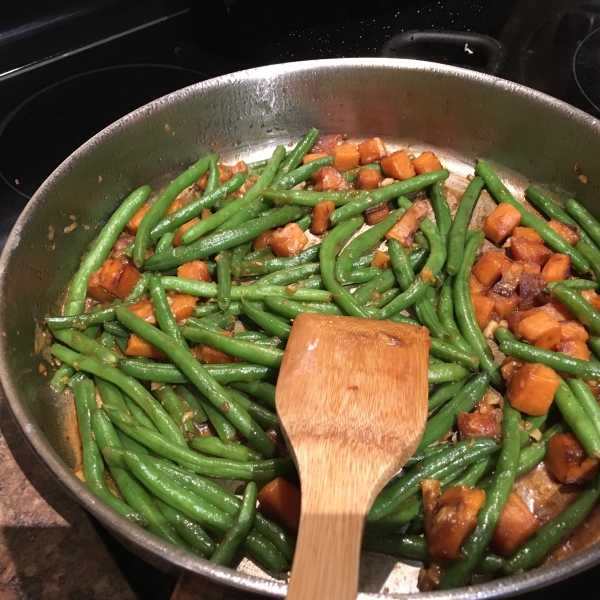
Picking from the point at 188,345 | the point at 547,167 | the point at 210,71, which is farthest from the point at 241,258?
the point at 547,167

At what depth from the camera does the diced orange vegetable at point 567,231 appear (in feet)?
13.3

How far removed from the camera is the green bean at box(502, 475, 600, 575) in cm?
278

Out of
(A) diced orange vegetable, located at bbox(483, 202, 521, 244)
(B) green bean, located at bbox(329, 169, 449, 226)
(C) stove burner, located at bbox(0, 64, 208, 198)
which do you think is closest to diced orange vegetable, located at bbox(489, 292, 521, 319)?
(A) diced orange vegetable, located at bbox(483, 202, 521, 244)

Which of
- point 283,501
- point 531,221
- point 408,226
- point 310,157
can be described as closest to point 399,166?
point 408,226

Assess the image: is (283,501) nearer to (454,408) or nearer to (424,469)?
(424,469)

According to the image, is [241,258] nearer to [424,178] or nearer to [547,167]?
[424,178]

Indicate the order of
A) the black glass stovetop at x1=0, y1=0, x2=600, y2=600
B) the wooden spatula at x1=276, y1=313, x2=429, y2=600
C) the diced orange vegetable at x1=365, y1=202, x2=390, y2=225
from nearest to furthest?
the wooden spatula at x1=276, y1=313, x2=429, y2=600 → the diced orange vegetable at x1=365, y1=202, x2=390, y2=225 → the black glass stovetop at x1=0, y1=0, x2=600, y2=600

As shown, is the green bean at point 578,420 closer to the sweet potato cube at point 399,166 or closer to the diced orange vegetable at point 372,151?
the sweet potato cube at point 399,166

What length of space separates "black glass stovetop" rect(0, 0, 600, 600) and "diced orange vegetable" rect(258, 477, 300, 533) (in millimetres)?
3019

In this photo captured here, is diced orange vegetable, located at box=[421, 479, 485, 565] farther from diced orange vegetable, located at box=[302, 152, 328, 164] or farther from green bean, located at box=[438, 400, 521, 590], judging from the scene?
diced orange vegetable, located at box=[302, 152, 328, 164]

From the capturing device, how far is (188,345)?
3.55 meters

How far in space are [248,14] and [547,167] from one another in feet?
10.1

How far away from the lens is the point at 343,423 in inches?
95.0

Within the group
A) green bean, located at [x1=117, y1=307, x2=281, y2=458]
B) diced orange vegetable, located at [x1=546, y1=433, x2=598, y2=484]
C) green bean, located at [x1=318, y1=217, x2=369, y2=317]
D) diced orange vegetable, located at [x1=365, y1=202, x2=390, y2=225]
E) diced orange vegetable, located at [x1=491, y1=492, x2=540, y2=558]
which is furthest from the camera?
diced orange vegetable, located at [x1=365, y1=202, x2=390, y2=225]
